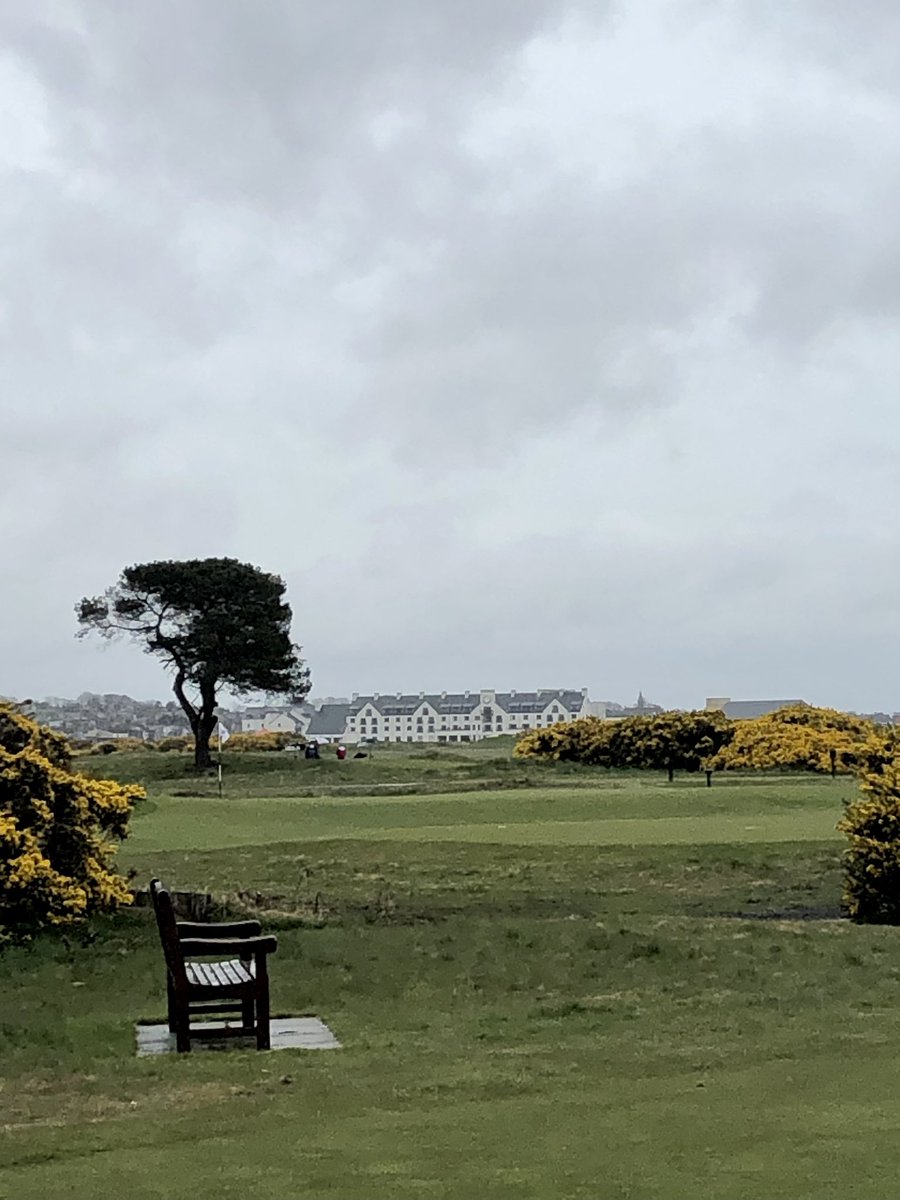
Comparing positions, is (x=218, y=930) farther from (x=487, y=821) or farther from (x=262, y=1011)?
(x=487, y=821)

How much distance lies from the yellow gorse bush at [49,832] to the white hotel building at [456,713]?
468 feet

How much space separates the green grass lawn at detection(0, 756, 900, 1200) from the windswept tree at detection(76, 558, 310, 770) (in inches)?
1404

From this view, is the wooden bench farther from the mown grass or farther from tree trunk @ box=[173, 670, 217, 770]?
tree trunk @ box=[173, 670, 217, 770]

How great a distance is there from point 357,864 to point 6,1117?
14403 mm

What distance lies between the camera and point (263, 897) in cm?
1886

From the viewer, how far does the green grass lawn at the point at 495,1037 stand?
639cm

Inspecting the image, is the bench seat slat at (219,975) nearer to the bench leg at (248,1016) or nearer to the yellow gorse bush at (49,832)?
the bench leg at (248,1016)

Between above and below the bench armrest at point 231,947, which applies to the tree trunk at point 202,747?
above


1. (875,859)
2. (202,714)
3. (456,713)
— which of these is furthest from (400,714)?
(875,859)

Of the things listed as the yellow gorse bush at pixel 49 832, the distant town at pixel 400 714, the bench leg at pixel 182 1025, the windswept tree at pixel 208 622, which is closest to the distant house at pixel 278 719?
the distant town at pixel 400 714

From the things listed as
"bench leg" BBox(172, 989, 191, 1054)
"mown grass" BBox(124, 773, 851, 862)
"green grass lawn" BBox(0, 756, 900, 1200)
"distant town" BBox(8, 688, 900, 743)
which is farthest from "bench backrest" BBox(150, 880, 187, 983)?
"distant town" BBox(8, 688, 900, 743)

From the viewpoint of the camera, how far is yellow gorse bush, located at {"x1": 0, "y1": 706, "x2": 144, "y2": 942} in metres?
15.9

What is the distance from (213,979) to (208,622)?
5060cm

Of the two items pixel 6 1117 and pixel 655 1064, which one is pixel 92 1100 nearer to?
pixel 6 1117
